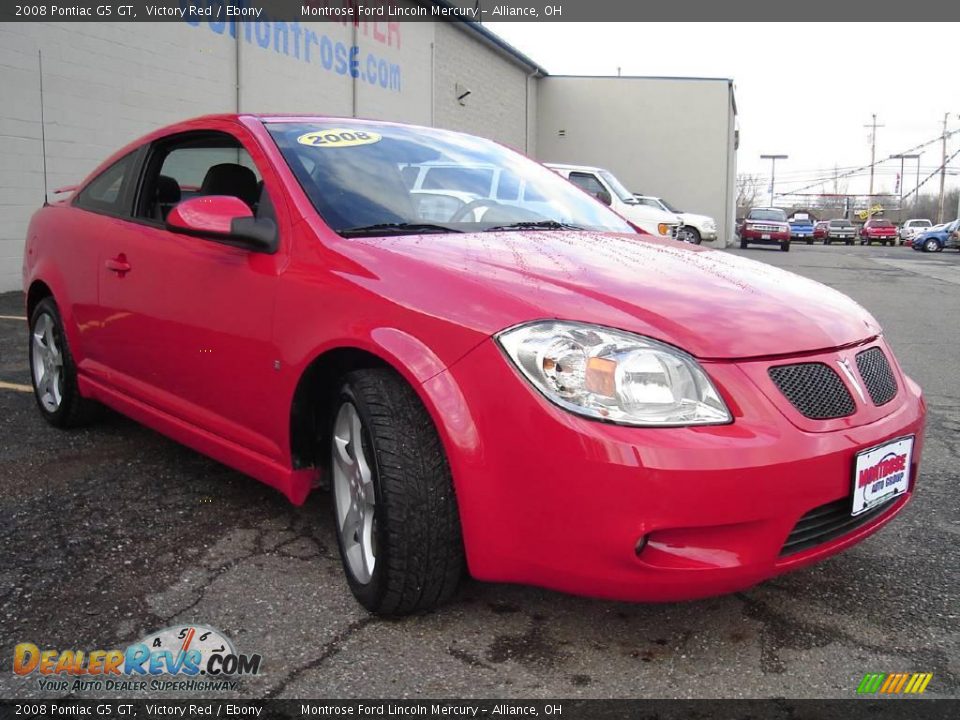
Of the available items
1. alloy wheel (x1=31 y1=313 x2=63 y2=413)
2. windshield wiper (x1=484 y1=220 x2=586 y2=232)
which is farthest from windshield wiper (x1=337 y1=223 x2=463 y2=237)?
alloy wheel (x1=31 y1=313 x2=63 y2=413)

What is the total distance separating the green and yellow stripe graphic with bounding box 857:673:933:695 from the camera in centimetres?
201

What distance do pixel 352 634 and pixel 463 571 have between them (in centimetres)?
34

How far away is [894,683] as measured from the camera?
6.68ft

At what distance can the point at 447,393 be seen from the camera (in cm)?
206

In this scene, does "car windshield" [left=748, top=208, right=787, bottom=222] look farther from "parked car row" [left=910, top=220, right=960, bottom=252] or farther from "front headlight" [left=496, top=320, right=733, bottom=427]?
"front headlight" [left=496, top=320, right=733, bottom=427]

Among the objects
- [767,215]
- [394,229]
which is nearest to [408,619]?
[394,229]

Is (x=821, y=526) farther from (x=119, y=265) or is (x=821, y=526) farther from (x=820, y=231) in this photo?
(x=820, y=231)

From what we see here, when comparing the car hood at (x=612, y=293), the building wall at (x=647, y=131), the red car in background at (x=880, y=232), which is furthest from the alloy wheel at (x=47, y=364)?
the red car in background at (x=880, y=232)

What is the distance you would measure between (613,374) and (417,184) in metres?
1.32

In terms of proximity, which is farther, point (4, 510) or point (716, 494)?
point (4, 510)

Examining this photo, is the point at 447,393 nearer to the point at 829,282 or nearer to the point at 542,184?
the point at 542,184

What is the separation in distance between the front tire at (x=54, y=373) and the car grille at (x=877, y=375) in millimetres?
3241

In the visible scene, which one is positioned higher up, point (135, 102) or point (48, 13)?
point (48, 13)

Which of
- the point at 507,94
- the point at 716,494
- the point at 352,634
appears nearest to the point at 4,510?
the point at 352,634
